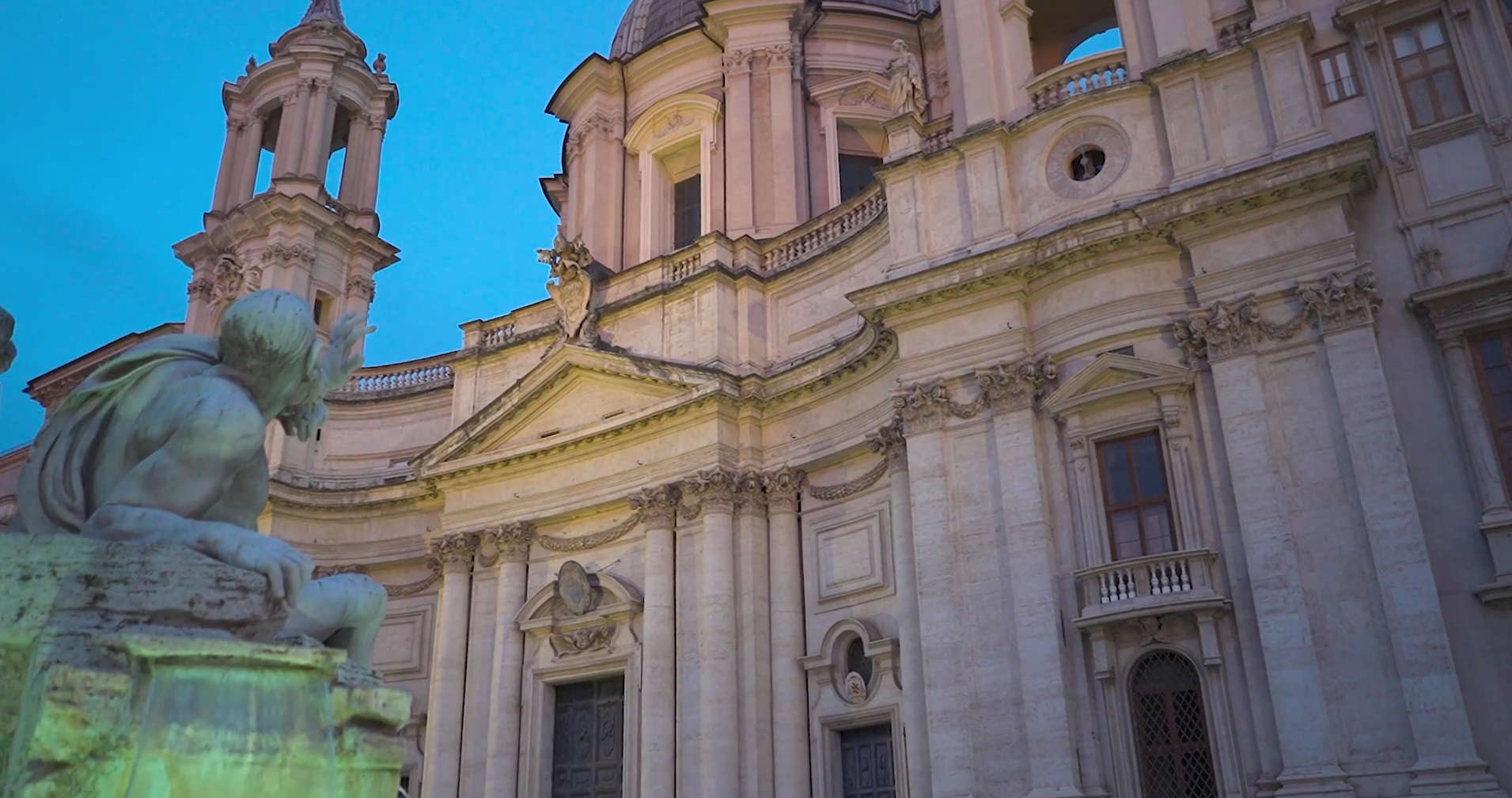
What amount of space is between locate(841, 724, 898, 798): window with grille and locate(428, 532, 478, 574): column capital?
7925 millimetres

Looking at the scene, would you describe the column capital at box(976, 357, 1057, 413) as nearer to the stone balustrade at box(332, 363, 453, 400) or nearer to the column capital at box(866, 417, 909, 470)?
the column capital at box(866, 417, 909, 470)

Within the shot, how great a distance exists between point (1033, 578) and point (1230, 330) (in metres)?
3.65

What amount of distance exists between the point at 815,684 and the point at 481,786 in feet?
20.6

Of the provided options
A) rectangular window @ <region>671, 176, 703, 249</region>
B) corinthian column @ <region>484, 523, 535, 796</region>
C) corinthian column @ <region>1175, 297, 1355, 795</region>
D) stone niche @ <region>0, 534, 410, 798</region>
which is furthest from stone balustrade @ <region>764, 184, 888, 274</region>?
stone niche @ <region>0, 534, 410, 798</region>

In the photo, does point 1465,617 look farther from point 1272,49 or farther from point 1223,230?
point 1272,49

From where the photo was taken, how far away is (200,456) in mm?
3660

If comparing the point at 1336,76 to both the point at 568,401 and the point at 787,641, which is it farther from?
the point at 568,401

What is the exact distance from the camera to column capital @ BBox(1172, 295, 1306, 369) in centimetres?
1335

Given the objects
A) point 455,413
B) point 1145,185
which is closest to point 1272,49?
point 1145,185

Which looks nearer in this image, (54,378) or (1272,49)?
(1272,49)

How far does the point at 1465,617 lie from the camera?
38.8ft

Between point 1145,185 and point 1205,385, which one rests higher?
point 1145,185

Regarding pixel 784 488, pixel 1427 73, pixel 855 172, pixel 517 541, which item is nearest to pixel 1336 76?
pixel 1427 73

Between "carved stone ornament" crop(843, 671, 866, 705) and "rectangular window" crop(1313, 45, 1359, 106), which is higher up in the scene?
"rectangular window" crop(1313, 45, 1359, 106)
